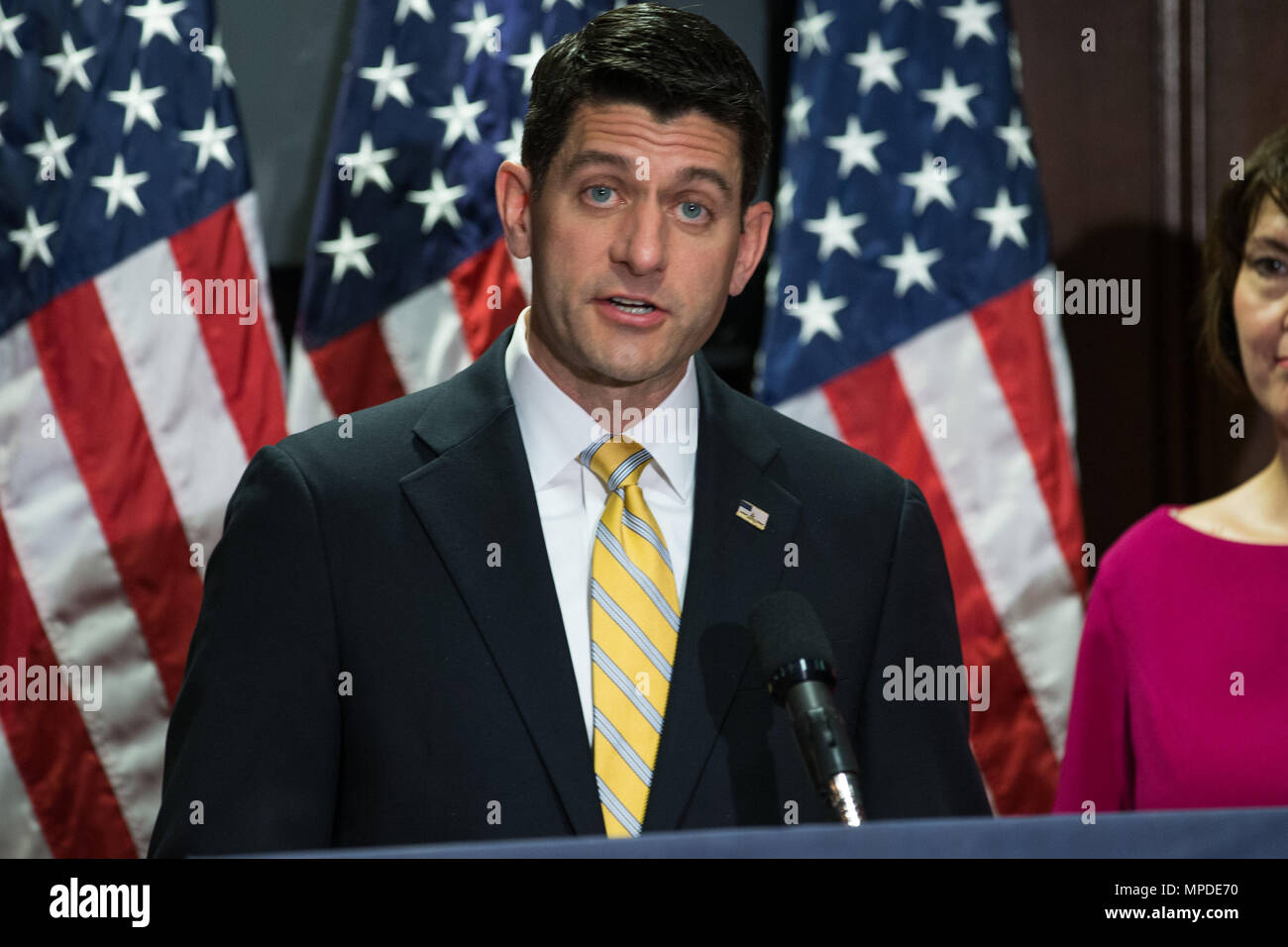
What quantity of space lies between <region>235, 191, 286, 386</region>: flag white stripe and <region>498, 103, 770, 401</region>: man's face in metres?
1.07

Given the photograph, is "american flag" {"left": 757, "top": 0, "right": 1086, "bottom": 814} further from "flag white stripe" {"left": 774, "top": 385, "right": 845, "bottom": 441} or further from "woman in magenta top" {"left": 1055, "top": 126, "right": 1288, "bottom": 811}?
"woman in magenta top" {"left": 1055, "top": 126, "right": 1288, "bottom": 811}

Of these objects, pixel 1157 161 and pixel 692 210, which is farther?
pixel 1157 161

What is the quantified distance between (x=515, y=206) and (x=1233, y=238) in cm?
113

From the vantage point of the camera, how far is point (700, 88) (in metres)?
1.59

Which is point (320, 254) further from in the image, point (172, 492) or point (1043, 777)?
point (1043, 777)

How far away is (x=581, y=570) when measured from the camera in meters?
1.55

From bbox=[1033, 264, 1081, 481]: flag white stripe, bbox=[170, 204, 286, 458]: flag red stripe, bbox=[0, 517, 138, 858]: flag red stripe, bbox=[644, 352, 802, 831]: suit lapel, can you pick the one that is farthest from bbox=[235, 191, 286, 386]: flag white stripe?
bbox=[1033, 264, 1081, 481]: flag white stripe

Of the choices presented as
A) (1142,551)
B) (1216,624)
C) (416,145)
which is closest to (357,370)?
(416,145)

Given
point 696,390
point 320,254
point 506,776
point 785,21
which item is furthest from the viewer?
point 785,21

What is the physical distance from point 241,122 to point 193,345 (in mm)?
443

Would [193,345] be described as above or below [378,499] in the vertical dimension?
above

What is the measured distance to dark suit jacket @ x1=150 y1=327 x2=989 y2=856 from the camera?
1.43m

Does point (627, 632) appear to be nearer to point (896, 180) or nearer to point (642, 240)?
point (642, 240)
